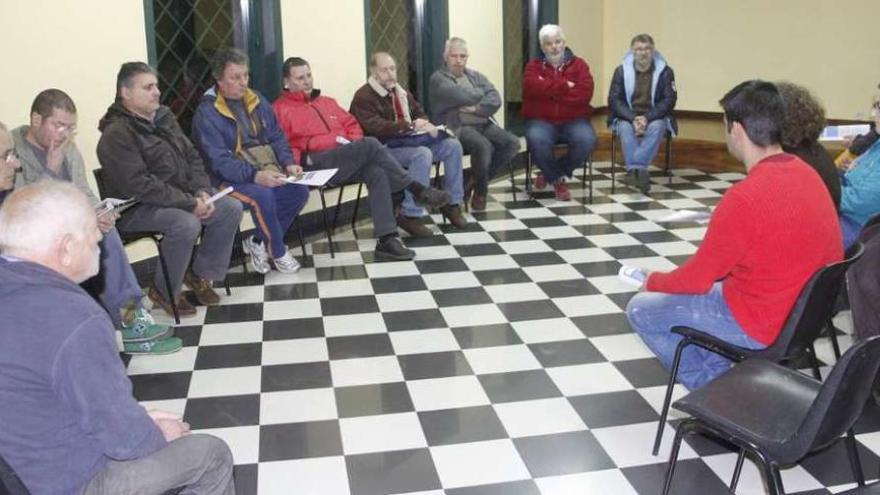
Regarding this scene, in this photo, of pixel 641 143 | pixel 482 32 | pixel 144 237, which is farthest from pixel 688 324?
pixel 482 32

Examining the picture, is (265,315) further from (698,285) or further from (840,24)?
(840,24)

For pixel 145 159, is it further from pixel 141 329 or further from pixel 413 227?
pixel 413 227

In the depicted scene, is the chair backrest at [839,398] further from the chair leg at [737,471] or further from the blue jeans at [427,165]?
the blue jeans at [427,165]

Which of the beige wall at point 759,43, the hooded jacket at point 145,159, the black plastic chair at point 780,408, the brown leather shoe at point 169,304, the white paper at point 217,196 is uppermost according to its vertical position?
the beige wall at point 759,43

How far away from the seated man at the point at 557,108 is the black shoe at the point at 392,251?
180 cm

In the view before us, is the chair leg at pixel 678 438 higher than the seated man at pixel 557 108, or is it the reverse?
the seated man at pixel 557 108

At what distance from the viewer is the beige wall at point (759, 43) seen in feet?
24.1

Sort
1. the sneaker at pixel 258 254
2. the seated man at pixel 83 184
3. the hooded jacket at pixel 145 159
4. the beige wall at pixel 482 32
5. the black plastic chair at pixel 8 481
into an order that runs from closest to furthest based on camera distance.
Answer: the black plastic chair at pixel 8 481 < the seated man at pixel 83 184 < the hooded jacket at pixel 145 159 < the sneaker at pixel 258 254 < the beige wall at pixel 482 32

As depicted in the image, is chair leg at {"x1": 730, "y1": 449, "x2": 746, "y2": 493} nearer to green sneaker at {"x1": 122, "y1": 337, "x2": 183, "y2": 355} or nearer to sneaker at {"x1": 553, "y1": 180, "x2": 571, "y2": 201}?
green sneaker at {"x1": 122, "y1": 337, "x2": 183, "y2": 355}

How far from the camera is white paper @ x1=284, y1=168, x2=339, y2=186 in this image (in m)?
5.05

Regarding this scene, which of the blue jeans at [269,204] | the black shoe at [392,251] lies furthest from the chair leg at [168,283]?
the black shoe at [392,251]

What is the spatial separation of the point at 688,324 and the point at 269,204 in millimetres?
2647

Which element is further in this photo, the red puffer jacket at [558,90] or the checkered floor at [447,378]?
the red puffer jacket at [558,90]

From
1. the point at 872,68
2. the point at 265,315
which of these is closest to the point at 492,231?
the point at 265,315
